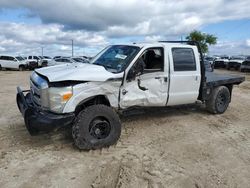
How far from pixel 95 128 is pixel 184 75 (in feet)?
8.18

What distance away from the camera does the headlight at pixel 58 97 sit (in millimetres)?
4797

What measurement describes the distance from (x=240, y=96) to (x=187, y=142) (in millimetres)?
6658

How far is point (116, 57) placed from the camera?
6.03m

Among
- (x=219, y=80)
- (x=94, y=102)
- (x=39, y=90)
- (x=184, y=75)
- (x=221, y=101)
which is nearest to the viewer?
(x=39, y=90)

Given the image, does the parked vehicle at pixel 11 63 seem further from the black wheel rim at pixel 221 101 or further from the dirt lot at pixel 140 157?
the black wheel rim at pixel 221 101

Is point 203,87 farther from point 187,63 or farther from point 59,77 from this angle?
point 59,77

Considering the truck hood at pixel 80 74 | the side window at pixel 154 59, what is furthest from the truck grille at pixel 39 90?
the side window at pixel 154 59

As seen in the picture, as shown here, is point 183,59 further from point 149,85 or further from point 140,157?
point 140,157

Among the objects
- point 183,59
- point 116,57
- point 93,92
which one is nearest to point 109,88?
point 93,92

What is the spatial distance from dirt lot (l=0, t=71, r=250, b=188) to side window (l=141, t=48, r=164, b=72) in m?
1.32

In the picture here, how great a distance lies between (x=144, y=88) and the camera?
584 cm

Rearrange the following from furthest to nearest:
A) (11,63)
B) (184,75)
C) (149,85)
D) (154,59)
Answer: (11,63) → (184,75) → (154,59) → (149,85)

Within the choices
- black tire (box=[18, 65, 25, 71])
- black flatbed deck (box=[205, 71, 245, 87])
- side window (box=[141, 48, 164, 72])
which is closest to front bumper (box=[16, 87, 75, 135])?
side window (box=[141, 48, 164, 72])

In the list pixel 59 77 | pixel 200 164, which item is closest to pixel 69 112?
pixel 59 77
